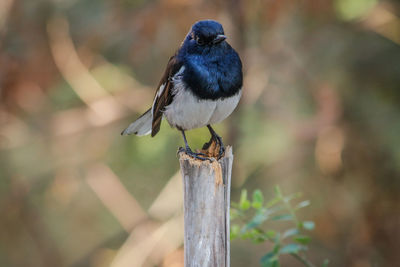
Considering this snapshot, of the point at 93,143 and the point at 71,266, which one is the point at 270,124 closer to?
the point at 93,143

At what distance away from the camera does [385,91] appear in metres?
5.33

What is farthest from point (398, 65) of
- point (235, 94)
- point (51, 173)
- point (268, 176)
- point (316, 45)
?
point (51, 173)

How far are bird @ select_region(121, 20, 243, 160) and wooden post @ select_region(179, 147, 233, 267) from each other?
0.47 metres

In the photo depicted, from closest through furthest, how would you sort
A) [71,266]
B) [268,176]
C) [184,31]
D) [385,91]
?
[184,31] < [385,91] < [268,176] < [71,266]

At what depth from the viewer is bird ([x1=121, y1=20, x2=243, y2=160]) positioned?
324cm

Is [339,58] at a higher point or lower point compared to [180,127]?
higher

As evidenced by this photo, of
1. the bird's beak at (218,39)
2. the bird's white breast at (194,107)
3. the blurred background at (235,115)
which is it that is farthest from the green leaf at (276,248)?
the blurred background at (235,115)

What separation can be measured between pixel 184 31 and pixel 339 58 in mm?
1762

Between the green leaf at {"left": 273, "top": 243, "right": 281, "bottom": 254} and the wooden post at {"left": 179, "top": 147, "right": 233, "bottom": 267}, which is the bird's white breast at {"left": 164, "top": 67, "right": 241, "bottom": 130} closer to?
the wooden post at {"left": 179, "top": 147, "right": 233, "bottom": 267}

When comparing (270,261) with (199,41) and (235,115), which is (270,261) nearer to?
(199,41)

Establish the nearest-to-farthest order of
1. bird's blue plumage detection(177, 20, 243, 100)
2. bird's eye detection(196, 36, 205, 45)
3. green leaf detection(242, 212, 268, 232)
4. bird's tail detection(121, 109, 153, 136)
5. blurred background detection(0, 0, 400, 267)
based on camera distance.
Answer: green leaf detection(242, 212, 268, 232) → bird's blue plumage detection(177, 20, 243, 100) → bird's eye detection(196, 36, 205, 45) → bird's tail detection(121, 109, 153, 136) → blurred background detection(0, 0, 400, 267)

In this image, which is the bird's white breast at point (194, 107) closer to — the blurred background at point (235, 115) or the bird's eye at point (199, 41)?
the bird's eye at point (199, 41)

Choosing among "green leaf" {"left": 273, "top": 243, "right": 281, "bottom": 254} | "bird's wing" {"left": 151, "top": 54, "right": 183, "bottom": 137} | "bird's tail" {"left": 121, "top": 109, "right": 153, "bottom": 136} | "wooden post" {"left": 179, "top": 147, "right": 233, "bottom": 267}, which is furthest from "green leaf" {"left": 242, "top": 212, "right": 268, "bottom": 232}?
"bird's tail" {"left": 121, "top": 109, "right": 153, "bottom": 136}

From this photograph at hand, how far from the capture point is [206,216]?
2611 millimetres
